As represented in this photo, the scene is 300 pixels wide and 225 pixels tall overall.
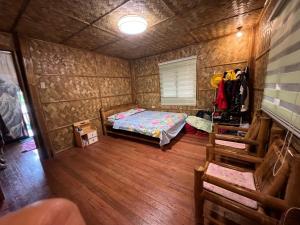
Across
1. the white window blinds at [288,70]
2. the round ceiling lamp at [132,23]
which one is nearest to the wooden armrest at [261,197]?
the white window blinds at [288,70]

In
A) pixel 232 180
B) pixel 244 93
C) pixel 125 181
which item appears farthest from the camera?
pixel 244 93

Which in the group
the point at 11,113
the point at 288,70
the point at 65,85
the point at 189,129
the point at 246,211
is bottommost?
the point at 189,129

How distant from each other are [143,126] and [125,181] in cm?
138

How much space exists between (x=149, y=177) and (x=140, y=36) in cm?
287

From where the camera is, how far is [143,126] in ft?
10.5

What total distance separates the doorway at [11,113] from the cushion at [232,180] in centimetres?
447

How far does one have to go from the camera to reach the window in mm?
3973

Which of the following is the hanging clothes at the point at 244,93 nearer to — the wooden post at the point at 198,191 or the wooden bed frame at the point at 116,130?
the wooden bed frame at the point at 116,130

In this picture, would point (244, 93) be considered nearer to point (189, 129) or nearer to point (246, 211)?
point (189, 129)

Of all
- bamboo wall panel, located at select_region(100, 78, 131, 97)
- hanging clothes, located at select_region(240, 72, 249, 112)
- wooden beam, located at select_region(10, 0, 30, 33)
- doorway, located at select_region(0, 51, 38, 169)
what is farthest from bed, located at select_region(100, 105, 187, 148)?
wooden beam, located at select_region(10, 0, 30, 33)

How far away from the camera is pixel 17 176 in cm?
240

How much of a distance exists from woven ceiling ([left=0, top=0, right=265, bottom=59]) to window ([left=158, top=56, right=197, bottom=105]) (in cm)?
93

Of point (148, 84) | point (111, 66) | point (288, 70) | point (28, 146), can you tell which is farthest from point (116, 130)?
point (288, 70)

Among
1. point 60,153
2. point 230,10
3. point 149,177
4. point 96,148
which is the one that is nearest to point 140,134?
point 96,148
